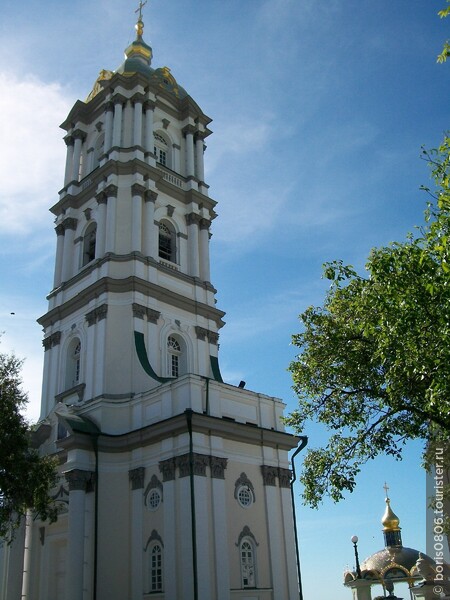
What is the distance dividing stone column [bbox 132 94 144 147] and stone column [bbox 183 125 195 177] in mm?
3393

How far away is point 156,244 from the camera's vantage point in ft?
107

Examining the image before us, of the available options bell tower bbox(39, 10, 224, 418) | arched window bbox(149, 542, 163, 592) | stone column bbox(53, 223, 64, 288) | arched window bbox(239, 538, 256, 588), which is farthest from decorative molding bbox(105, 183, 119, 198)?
arched window bbox(239, 538, 256, 588)

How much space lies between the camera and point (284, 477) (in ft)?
89.5

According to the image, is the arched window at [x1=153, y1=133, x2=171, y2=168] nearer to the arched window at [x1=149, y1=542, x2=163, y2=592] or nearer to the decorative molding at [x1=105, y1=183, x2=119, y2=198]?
the decorative molding at [x1=105, y1=183, x2=119, y2=198]

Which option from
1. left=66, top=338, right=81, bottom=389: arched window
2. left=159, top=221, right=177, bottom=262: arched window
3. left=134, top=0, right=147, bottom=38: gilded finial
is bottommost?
left=66, top=338, right=81, bottom=389: arched window

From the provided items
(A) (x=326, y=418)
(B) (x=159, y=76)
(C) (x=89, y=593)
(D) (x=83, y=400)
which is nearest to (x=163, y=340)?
(D) (x=83, y=400)

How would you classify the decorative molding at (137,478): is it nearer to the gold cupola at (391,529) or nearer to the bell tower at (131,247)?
the bell tower at (131,247)

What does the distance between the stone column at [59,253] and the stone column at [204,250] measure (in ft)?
24.6

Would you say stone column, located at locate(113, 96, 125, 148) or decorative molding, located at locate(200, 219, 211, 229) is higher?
stone column, located at locate(113, 96, 125, 148)

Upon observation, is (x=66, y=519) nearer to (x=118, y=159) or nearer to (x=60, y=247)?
(x=60, y=247)

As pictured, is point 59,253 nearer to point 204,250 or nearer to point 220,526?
point 204,250

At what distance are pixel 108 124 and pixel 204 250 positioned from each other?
29.2 ft

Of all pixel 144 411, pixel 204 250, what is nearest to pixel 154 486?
pixel 144 411

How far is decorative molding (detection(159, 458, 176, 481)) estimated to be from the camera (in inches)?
954
